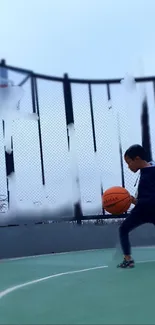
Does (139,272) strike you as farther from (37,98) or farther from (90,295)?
(37,98)

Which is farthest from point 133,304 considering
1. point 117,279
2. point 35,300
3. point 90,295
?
point 117,279

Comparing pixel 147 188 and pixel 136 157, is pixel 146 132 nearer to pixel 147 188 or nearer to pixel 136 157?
pixel 136 157

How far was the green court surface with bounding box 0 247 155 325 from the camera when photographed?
2.58m

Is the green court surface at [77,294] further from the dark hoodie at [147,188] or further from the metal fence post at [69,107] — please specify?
the metal fence post at [69,107]

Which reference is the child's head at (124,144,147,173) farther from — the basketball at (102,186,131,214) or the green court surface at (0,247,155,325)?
the green court surface at (0,247,155,325)

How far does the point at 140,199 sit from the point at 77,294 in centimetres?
167

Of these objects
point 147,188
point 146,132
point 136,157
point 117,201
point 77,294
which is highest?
point 146,132

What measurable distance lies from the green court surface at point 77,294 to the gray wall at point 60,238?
51.9 inches

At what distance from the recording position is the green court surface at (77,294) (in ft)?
8.46

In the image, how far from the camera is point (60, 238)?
7234mm

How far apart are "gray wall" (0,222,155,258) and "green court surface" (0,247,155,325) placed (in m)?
1.32

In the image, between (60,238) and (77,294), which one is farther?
(60,238)

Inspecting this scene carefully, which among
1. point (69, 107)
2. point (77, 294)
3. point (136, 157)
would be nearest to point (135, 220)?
point (136, 157)

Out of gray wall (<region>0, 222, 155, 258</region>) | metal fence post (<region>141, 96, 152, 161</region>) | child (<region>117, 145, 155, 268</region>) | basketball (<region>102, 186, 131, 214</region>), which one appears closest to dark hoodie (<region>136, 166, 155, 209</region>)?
child (<region>117, 145, 155, 268</region>)
